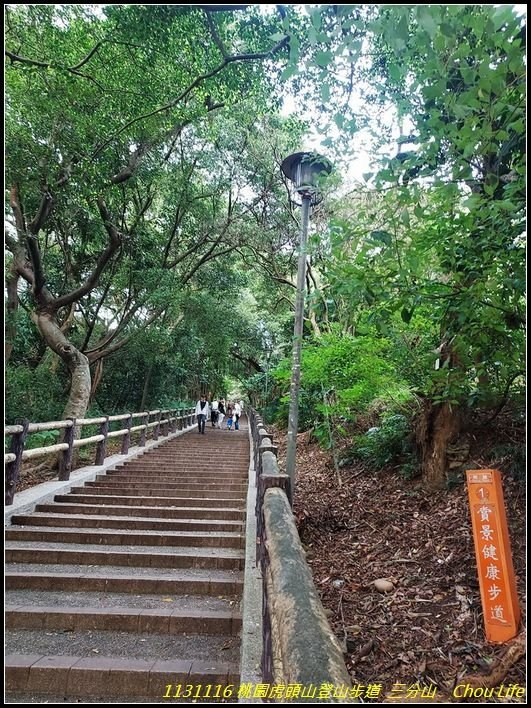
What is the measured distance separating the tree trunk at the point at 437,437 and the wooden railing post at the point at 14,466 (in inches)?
198

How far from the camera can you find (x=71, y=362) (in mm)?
10297

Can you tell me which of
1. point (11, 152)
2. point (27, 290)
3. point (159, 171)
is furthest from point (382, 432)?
point (27, 290)

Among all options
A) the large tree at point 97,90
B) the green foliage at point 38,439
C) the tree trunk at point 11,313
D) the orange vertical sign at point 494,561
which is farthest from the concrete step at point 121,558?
the tree trunk at point 11,313

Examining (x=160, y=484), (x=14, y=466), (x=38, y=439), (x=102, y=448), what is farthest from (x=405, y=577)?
(x=38, y=439)

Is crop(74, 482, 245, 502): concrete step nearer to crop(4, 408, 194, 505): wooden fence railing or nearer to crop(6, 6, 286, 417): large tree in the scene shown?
crop(4, 408, 194, 505): wooden fence railing

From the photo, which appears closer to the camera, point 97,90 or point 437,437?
point 437,437

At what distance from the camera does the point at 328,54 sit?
2064mm

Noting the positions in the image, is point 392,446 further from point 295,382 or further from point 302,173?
point 302,173

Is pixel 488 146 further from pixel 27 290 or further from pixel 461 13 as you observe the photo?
pixel 27 290

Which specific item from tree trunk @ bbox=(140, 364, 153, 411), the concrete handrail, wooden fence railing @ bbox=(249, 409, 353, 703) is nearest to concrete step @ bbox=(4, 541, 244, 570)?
wooden fence railing @ bbox=(249, 409, 353, 703)

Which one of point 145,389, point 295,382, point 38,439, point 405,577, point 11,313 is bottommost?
point 405,577

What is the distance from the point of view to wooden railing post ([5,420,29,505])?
5.13 m

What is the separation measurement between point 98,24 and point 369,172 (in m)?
6.32

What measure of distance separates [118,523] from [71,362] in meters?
6.11
